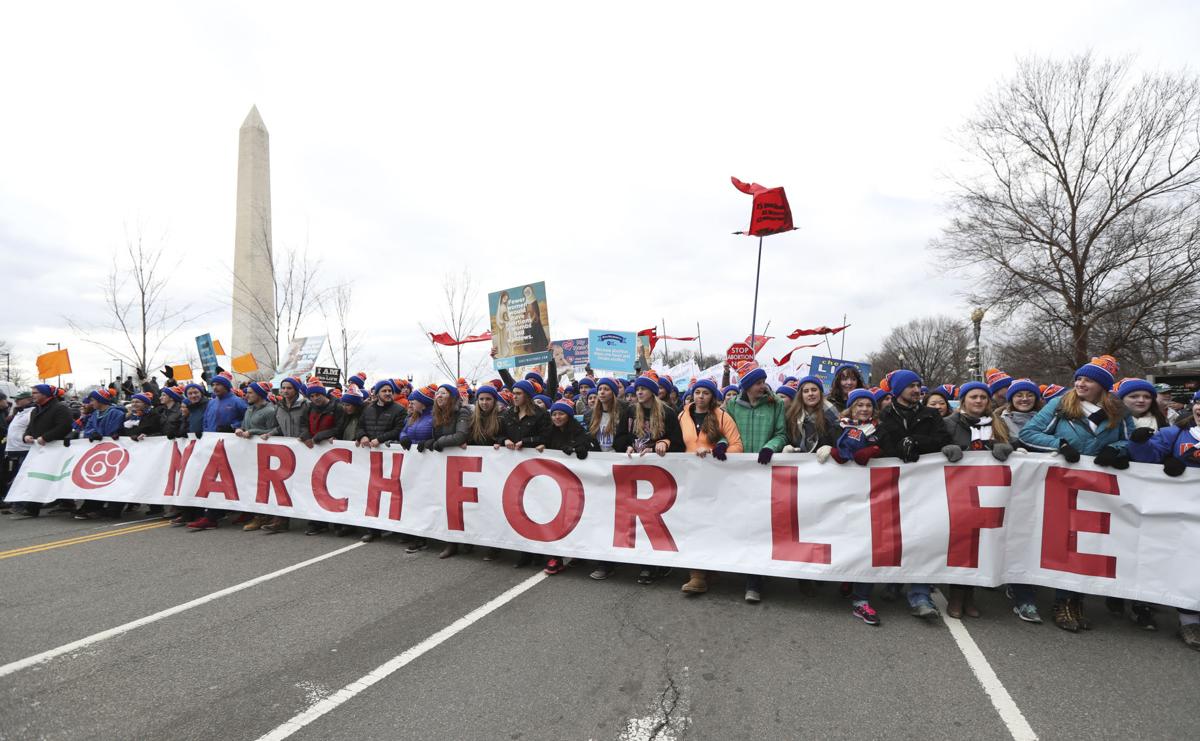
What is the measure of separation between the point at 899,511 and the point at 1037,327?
76.8ft

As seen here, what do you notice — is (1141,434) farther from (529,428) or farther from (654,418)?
(529,428)

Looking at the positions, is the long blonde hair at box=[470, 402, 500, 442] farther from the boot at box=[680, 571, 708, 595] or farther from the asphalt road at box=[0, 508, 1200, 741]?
the boot at box=[680, 571, 708, 595]

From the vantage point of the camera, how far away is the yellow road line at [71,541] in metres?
6.28

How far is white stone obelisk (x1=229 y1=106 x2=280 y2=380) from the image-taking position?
25.7 meters

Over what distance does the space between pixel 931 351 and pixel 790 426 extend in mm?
70038

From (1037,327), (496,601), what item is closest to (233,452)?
(496,601)

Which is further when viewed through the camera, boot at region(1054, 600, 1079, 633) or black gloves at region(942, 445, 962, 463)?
black gloves at region(942, 445, 962, 463)

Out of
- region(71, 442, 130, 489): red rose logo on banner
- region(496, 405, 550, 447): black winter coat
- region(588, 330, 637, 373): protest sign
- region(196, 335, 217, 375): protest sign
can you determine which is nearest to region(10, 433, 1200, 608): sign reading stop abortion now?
region(496, 405, 550, 447): black winter coat

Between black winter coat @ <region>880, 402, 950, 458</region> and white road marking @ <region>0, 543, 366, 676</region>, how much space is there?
534 cm

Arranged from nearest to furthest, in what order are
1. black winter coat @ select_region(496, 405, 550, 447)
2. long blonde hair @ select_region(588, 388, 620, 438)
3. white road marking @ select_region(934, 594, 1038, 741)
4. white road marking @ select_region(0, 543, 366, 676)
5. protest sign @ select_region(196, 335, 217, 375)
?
white road marking @ select_region(934, 594, 1038, 741) < white road marking @ select_region(0, 543, 366, 676) < long blonde hair @ select_region(588, 388, 620, 438) < black winter coat @ select_region(496, 405, 550, 447) < protest sign @ select_region(196, 335, 217, 375)

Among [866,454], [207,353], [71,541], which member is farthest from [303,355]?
[866,454]

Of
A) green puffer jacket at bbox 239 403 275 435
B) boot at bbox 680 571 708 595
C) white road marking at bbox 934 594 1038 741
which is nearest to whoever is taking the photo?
white road marking at bbox 934 594 1038 741

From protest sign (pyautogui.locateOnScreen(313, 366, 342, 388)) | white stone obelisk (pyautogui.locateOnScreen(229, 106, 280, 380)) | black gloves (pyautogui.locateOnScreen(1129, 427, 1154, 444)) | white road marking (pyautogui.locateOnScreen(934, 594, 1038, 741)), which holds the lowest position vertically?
white road marking (pyautogui.locateOnScreen(934, 594, 1038, 741))

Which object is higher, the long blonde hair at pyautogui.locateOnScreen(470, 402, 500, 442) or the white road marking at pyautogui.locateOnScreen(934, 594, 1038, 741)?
the long blonde hair at pyautogui.locateOnScreen(470, 402, 500, 442)
